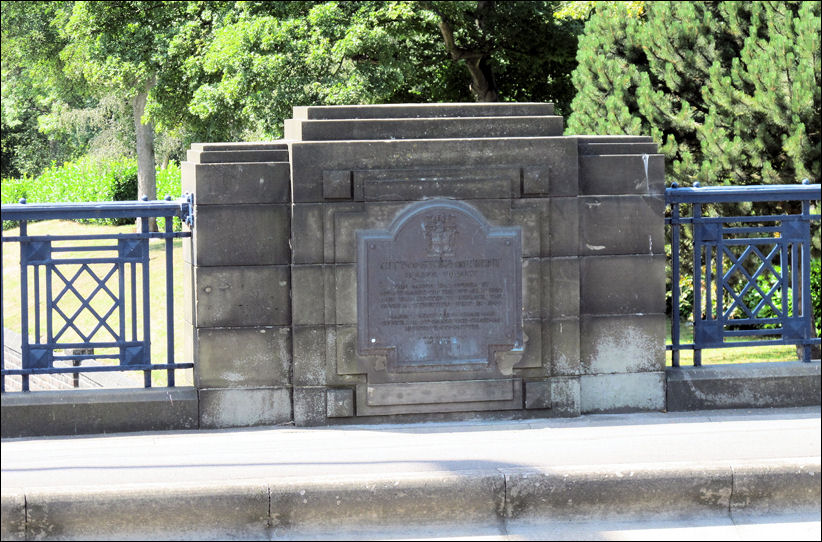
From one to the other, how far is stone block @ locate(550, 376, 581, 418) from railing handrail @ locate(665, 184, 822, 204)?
1.29 m

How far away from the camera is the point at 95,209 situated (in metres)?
6.70

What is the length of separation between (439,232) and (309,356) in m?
1.06

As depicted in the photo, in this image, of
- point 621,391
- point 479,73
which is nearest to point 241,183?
point 621,391

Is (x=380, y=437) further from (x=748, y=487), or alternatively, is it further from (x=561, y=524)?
(x=748, y=487)

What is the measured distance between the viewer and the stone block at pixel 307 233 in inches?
259

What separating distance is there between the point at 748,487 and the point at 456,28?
18.4 meters

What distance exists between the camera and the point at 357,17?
1884cm

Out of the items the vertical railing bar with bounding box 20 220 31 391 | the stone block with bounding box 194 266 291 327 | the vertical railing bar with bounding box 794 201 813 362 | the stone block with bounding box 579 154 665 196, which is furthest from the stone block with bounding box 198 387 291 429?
the vertical railing bar with bounding box 794 201 813 362

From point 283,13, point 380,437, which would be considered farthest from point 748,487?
point 283,13

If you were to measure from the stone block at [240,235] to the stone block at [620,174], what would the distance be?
1.79 m

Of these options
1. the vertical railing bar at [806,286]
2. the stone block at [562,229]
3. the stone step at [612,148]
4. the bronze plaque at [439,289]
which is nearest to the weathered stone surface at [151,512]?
the bronze plaque at [439,289]

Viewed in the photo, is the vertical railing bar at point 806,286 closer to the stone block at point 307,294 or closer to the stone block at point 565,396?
the stone block at point 565,396

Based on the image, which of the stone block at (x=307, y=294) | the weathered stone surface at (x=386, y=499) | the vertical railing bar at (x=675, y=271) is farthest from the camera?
the vertical railing bar at (x=675, y=271)

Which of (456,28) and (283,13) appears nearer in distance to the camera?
(283,13)
